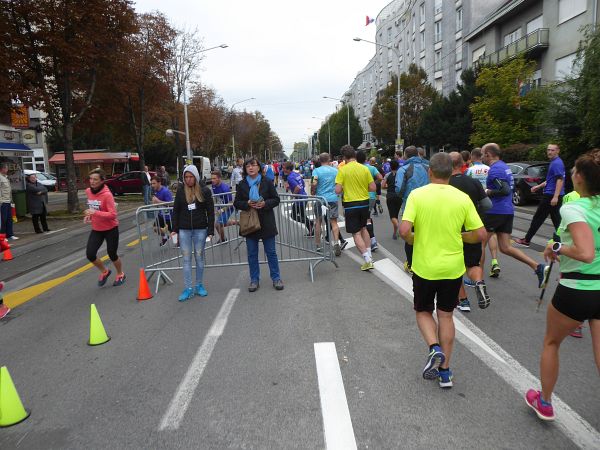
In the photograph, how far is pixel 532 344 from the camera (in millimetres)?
4324

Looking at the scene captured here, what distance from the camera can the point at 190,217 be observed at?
6.32 meters

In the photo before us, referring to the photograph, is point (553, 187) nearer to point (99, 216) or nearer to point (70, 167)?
point (99, 216)

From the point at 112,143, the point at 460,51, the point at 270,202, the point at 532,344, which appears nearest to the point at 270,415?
the point at 532,344

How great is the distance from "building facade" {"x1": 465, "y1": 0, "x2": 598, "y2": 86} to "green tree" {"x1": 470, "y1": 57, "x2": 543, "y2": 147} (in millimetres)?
1499

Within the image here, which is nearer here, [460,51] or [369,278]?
[369,278]

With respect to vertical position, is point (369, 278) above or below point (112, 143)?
below

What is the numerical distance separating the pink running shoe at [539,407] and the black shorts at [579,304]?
67 cm

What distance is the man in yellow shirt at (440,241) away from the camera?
135 inches

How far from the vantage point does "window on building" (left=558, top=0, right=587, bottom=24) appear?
2371 cm

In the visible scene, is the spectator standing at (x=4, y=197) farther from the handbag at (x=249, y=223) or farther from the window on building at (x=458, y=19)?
the window on building at (x=458, y=19)

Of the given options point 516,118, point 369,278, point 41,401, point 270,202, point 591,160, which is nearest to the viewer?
point 591,160

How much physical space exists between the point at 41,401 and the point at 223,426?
5.31 ft

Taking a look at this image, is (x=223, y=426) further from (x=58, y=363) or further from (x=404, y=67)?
(x=404, y=67)

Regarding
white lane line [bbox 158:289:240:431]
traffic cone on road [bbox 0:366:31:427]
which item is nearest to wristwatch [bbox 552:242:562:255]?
white lane line [bbox 158:289:240:431]
